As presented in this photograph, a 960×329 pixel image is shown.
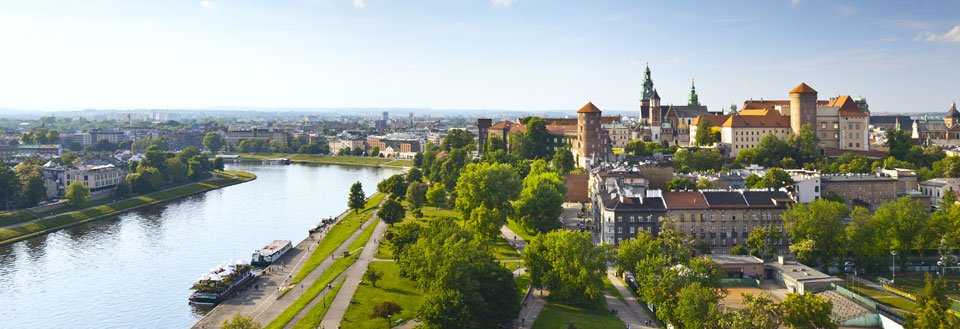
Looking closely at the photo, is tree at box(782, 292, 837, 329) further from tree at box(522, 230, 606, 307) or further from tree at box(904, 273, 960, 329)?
tree at box(522, 230, 606, 307)

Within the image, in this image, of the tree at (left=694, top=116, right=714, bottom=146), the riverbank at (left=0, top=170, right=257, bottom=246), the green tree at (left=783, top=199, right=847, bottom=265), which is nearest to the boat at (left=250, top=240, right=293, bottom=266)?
the riverbank at (left=0, top=170, right=257, bottom=246)

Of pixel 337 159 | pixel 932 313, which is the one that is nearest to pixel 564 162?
pixel 932 313

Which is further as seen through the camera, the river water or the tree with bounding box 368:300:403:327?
the river water

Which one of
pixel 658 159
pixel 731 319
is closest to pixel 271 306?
pixel 731 319

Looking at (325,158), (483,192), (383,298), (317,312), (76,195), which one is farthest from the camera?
(325,158)

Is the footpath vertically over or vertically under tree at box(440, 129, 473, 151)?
under

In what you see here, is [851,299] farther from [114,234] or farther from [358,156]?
[358,156]

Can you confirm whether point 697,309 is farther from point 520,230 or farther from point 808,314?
point 520,230
